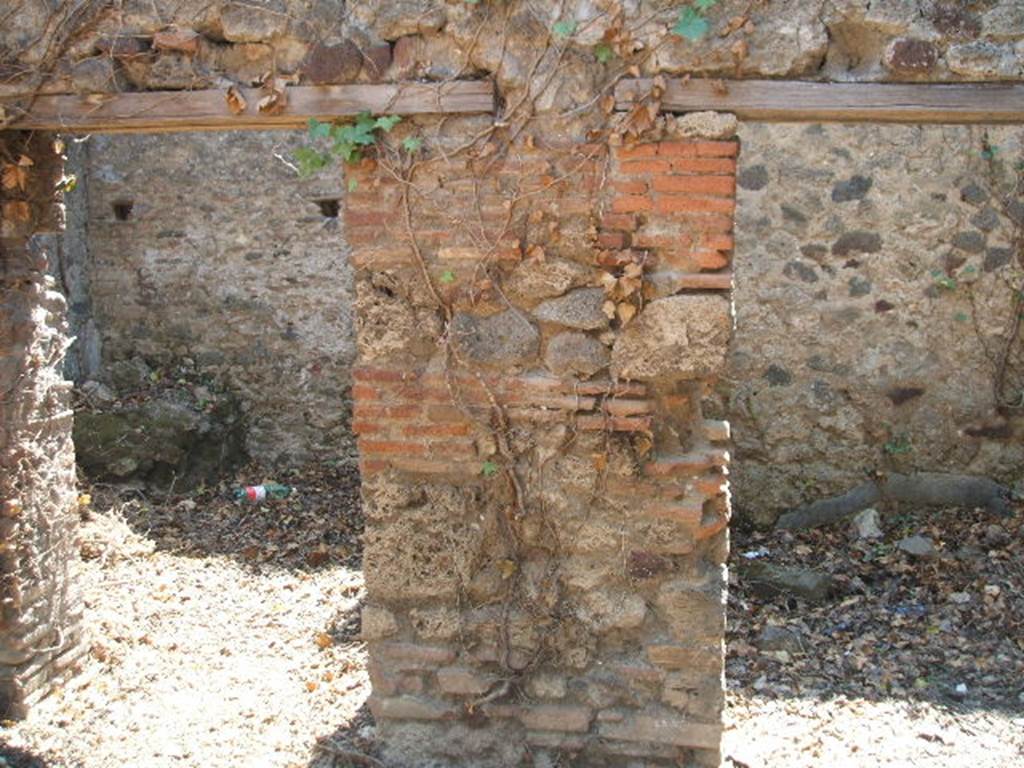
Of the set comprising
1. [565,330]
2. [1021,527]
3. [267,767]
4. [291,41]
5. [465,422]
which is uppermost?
[291,41]

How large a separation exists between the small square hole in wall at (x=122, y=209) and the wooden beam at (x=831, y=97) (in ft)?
20.1

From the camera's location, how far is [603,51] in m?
3.16

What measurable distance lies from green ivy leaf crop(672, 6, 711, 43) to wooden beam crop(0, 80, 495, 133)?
623 mm

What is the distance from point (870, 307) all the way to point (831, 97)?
335 cm

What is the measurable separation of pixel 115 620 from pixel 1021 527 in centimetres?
507

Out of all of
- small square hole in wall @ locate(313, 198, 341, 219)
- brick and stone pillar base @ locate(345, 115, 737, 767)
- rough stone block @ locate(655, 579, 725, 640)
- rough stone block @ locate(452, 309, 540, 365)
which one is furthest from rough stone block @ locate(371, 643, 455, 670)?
small square hole in wall @ locate(313, 198, 341, 219)

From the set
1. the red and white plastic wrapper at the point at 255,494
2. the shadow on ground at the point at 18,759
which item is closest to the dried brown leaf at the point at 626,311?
the shadow on ground at the point at 18,759

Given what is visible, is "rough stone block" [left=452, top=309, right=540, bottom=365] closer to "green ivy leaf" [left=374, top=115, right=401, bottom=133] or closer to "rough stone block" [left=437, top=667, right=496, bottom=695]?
"green ivy leaf" [left=374, top=115, right=401, bottom=133]

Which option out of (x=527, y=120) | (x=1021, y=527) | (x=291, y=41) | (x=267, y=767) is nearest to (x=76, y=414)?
(x=267, y=767)

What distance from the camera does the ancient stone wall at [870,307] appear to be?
237 inches

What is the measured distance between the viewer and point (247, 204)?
7.96 metres

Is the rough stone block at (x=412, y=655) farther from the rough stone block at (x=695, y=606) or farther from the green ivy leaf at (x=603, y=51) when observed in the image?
the green ivy leaf at (x=603, y=51)

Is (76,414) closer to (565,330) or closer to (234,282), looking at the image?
(234,282)

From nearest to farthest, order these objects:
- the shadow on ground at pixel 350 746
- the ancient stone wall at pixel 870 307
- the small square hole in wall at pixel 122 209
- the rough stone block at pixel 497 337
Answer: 1. the rough stone block at pixel 497 337
2. the shadow on ground at pixel 350 746
3. the ancient stone wall at pixel 870 307
4. the small square hole in wall at pixel 122 209
